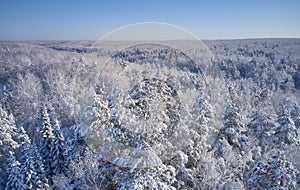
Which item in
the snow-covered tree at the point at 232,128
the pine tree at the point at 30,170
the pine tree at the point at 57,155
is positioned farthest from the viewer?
the pine tree at the point at 57,155

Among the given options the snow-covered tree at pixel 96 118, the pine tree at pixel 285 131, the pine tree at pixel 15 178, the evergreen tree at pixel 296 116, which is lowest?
the pine tree at pixel 15 178

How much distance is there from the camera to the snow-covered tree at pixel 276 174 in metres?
10.7

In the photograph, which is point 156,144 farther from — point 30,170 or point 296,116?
point 296,116

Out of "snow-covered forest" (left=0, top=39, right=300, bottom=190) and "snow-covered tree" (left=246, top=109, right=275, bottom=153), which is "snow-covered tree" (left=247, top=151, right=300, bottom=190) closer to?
"snow-covered forest" (left=0, top=39, right=300, bottom=190)

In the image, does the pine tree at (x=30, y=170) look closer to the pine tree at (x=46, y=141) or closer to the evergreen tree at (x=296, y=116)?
the pine tree at (x=46, y=141)

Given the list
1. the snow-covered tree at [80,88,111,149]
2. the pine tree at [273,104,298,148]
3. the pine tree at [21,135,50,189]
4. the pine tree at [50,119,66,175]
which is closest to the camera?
the snow-covered tree at [80,88,111,149]

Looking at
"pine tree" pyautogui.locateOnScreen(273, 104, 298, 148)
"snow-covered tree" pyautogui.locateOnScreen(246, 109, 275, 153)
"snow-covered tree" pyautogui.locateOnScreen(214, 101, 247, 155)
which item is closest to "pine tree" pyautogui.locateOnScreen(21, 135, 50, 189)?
"snow-covered tree" pyautogui.locateOnScreen(214, 101, 247, 155)

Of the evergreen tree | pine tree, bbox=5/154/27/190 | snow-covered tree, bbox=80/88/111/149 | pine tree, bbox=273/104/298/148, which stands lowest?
pine tree, bbox=5/154/27/190

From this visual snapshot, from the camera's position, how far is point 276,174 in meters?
10.9

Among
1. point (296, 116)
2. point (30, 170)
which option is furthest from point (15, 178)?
point (296, 116)

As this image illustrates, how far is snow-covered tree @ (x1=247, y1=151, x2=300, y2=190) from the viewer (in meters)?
10.7

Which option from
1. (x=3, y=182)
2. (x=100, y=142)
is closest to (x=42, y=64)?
(x=3, y=182)

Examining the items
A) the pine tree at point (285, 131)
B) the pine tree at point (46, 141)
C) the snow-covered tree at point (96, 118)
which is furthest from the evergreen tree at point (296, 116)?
the pine tree at point (46, 141)

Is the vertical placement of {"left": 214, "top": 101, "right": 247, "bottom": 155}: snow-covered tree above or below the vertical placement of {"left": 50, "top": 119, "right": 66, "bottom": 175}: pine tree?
above
